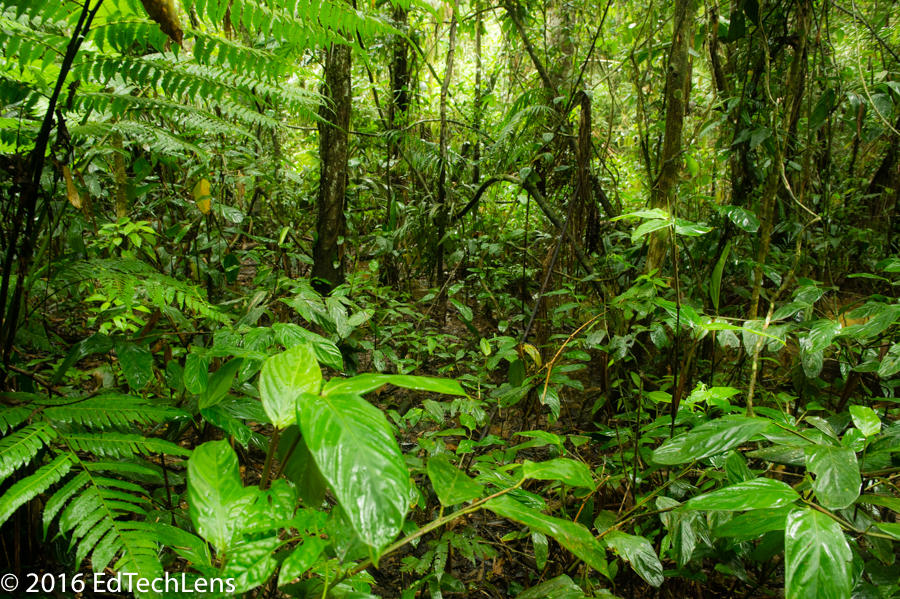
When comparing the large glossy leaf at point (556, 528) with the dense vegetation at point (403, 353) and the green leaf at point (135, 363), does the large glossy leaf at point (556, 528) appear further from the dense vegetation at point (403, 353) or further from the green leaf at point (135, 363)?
the green leaf at point (135, 363)

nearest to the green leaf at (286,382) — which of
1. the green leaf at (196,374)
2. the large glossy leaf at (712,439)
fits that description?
the green leaf at (196,374)

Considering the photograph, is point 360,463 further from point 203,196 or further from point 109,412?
point 203,196

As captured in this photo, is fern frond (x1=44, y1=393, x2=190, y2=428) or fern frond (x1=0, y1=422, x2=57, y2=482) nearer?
fern frond (x1=0, y1=422, x2=57, y2=482)

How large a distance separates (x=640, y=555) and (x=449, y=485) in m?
0.59

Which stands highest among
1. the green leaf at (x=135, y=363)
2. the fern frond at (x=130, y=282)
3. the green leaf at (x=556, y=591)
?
the fern frond at (x=130, y=282)

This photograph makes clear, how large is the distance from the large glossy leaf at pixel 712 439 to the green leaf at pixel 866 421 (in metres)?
0.21

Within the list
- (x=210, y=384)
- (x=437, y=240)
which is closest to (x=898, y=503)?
(x=210, y=384)

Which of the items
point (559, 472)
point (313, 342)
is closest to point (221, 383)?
point (313, 342)

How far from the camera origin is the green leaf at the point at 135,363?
1.11m

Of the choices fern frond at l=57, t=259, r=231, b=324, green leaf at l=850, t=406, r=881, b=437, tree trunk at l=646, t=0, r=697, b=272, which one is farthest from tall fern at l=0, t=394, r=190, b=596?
tree trunk at l=646, t=0, r=697, b=272

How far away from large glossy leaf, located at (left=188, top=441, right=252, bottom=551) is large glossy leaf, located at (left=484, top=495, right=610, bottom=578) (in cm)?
34

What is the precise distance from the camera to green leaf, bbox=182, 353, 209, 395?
36.5 inches

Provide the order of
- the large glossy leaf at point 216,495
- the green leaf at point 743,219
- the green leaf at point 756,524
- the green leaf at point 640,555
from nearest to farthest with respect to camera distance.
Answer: the large glossy leaf at point 216,495, the green leaf at point 756,524, the green leaf at point 640,555, the green leaf at point 743,219

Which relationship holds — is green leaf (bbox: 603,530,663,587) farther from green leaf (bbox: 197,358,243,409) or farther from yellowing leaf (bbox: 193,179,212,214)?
yellowing leaf (bbox: 193,179,212,214)
